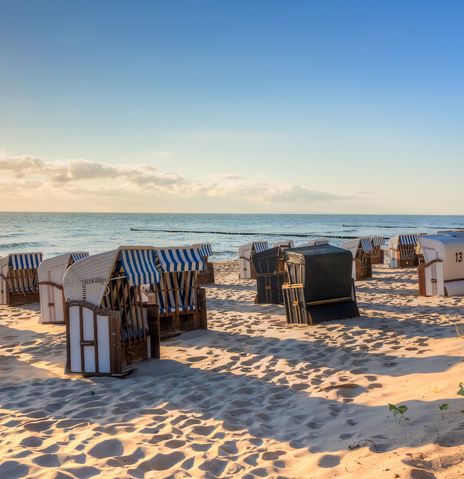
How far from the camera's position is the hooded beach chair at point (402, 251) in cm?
2381

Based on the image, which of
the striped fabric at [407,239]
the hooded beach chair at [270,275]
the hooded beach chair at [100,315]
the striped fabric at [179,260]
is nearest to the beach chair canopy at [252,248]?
the hooded beach chair at [270,275]

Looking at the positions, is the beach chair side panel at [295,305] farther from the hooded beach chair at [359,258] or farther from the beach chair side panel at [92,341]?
the hooded beach chair at [359,258]

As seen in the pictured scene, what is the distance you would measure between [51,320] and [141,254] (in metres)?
5.11

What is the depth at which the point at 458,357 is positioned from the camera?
Answer: 23.1ft

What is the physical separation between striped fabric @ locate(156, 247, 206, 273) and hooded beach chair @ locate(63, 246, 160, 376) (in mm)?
1909

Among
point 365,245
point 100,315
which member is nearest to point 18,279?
point 100,315

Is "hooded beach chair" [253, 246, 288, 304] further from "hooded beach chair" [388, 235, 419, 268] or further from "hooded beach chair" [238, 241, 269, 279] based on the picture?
"hooded beach chair" [388, 235, 419, 268]

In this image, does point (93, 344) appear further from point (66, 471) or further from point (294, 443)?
point (294, 443)

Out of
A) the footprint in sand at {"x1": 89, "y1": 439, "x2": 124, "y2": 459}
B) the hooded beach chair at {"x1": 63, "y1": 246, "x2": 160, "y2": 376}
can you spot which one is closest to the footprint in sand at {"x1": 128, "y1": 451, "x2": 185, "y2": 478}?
the footprint in sand at {"x1": 89, "y1": 439, "x2": 124, "y2": 459}

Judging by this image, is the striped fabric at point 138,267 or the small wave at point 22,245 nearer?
the striped fabric at point 138,267

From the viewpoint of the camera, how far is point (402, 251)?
24.0 metres

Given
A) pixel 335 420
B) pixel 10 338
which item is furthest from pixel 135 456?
pixel 10 338

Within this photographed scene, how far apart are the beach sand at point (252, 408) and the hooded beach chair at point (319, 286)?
578 millimetres

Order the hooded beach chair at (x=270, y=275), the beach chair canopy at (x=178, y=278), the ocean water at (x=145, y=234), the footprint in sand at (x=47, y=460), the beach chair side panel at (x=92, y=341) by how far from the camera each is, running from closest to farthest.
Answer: the footprint in sand at (x=47, y=460), the beach chair side panel at (x=92, y=341), the beach chair canopy at (x=178, y=278), the hooded beach chair at (x=270, y=275), the ocean water at (x=145, y=234)
